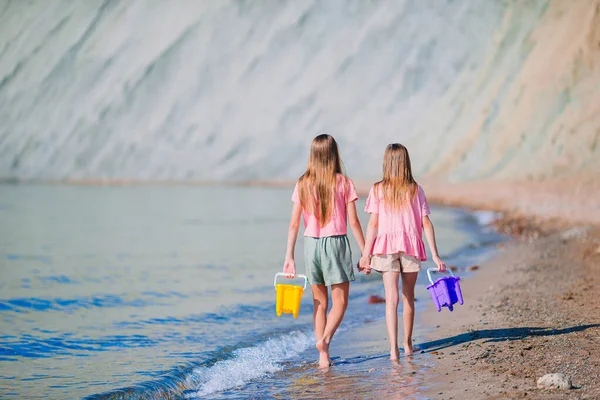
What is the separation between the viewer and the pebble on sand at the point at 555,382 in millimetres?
4957

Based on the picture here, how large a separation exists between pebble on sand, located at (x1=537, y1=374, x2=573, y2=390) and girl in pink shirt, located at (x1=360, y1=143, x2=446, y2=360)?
4.48 ft

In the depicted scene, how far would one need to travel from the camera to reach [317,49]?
6794cm

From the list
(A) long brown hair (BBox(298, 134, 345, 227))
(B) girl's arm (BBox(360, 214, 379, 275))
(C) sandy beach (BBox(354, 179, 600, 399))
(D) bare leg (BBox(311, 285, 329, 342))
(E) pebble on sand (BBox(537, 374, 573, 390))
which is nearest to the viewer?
(E) pebble on sand (BBox(537, 374, 573, 390))

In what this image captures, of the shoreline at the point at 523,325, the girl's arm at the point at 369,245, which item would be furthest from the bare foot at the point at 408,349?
the girl's arm at the point at 369,245

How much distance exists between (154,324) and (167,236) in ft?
44.7

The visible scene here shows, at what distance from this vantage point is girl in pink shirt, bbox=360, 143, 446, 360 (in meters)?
6.26

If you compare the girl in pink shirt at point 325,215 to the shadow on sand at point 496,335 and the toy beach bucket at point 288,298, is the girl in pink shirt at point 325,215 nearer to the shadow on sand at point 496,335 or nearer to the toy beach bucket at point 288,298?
the toy beach bucket at point 288,298

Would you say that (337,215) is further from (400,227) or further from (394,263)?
(394,263)

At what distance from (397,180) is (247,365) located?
6.27ft

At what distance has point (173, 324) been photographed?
9.12 meters

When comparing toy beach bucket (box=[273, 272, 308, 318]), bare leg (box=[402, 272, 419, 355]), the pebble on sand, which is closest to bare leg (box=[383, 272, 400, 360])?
bare leg (box=[402, 272, 419, 355])

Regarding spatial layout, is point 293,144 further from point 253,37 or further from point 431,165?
point 431,165

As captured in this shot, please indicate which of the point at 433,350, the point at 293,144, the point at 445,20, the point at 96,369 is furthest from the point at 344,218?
the point at 445,20

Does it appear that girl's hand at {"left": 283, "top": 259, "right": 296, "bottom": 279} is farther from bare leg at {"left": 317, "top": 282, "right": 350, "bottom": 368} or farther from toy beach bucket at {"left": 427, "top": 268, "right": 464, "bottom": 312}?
toy beach bucket at {"left": 427, "top": 268, "right": 464, "bottom": 312}
